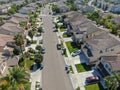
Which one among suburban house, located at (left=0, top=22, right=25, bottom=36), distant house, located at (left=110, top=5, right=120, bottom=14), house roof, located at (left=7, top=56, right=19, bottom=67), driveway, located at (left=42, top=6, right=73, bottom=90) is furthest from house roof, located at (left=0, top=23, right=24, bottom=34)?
distant house, located at (left=110, top=5, right=120, bottom=14)

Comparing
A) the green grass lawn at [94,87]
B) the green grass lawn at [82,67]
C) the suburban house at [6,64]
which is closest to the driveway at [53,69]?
the green grass lawn at [94,87]

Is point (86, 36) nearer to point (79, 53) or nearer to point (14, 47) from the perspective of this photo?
point (79, 53)

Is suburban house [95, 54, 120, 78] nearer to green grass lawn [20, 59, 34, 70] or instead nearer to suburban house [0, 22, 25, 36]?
green grass lawn [20, 59, 34, 70]

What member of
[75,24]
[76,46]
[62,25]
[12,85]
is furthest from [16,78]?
[62,25]

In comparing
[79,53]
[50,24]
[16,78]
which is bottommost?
[50,24]

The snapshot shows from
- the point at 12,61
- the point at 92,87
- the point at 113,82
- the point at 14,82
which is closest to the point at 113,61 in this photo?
the point at 92,87

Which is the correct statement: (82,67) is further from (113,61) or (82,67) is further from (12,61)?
(12,61)
